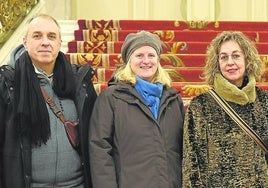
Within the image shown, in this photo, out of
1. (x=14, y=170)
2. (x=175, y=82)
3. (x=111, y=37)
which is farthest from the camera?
(x=111, y=37)

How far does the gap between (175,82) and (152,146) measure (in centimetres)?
216

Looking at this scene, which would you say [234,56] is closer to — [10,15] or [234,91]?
[234,91]

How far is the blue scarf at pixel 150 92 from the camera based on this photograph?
7.76ft

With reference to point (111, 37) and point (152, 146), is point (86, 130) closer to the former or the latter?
point (152, 146)

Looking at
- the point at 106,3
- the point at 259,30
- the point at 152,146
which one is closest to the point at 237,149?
the point at 152,146

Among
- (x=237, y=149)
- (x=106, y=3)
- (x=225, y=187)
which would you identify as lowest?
(x=225, y=187)

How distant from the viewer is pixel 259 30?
552cm

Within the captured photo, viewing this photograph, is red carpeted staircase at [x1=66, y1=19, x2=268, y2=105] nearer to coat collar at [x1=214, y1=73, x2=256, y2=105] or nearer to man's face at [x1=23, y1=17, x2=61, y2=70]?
coat collar at [x1=214, y1=73, x2=256, y2=105]

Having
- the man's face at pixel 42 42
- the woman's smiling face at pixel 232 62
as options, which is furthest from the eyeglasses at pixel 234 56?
the man's face at pixel 42 42

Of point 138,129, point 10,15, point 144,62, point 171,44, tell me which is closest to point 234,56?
point 144,62

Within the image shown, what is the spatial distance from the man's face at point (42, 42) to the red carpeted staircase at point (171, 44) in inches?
68.1

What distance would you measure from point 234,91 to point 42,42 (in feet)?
2.78

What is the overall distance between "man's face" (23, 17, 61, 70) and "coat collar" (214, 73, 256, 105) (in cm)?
72

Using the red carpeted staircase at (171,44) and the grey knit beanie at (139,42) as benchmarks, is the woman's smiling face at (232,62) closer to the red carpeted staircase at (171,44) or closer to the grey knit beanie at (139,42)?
the grey knit beanie at (139,42)
